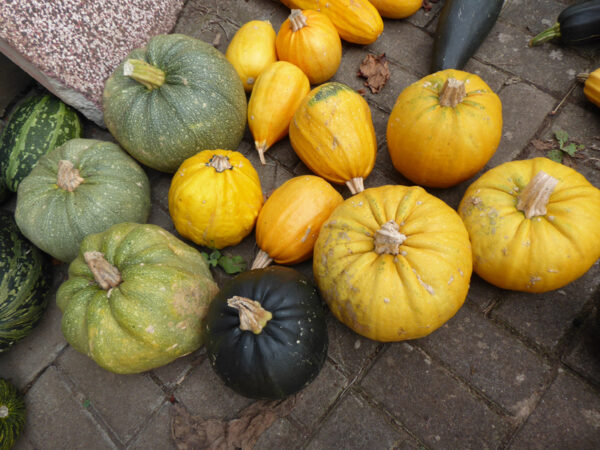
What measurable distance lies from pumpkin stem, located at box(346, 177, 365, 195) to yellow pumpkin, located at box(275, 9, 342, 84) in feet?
3.04

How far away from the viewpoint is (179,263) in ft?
7.42

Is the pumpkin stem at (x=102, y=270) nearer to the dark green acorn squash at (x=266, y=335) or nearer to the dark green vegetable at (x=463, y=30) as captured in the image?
the dark green acorn squash at (x=266, y=335)

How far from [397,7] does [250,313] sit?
2.58 meters

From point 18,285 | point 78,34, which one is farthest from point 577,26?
point 18,285

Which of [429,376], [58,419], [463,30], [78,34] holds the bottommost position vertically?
[58,419]

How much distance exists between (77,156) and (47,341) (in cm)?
122

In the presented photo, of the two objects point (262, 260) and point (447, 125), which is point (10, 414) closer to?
point (262, 260)

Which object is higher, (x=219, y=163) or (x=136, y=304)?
(x=219, y=163)

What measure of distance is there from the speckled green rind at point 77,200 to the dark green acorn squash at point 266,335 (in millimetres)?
924

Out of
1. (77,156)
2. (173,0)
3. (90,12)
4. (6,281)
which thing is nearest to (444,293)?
(77,156)

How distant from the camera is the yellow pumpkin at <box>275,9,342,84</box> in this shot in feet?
9.32

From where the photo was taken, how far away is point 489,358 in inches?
89.3

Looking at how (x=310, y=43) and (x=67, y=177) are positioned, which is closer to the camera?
(x=67, y=177)

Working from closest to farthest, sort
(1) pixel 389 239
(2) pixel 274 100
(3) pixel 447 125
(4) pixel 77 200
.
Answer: (1) pixel 389 239
(3) pixel 447 125
(4) pixel 77 200
(2) pixel 274 100
